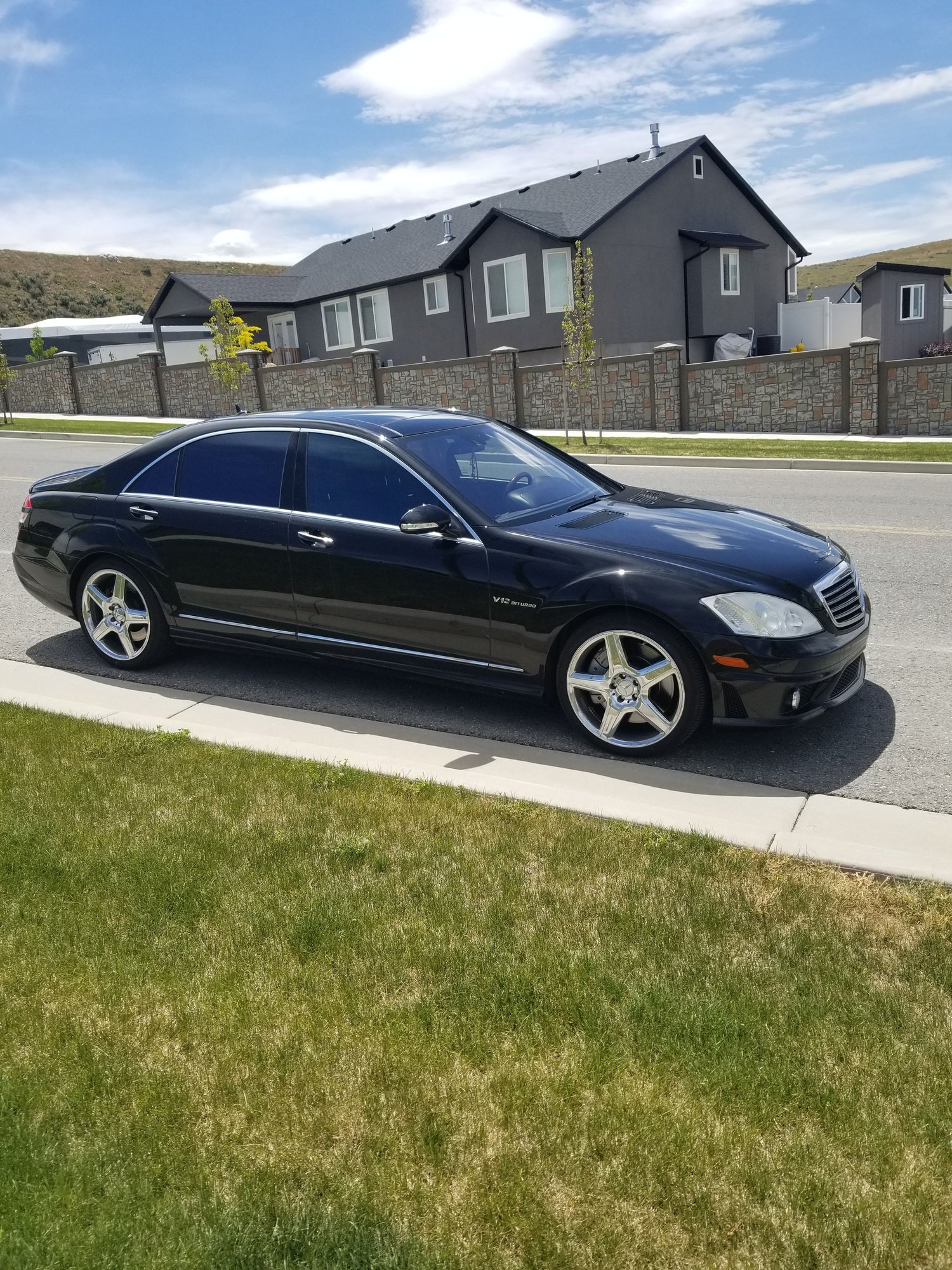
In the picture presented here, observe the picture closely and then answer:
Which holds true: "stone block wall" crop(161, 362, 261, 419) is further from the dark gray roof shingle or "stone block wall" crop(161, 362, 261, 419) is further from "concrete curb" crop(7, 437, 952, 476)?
"concrete curb" crop(7, 437, 952, 476)

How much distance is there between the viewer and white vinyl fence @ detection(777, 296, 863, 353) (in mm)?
40781

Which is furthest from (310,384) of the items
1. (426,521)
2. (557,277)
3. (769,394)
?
(426,521)

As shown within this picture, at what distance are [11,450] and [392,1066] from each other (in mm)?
23498

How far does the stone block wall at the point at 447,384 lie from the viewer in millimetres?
26734

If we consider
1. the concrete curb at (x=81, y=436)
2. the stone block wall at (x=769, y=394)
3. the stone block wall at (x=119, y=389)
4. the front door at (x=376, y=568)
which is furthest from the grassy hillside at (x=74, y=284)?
the front door at (x=376, y=568)

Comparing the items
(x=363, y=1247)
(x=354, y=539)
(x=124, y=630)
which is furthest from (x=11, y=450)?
(x=363, y=1247)

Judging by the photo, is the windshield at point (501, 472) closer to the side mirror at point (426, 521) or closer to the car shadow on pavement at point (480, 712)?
the side mirror at point (426, 521)

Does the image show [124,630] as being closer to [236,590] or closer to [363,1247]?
[236,590]

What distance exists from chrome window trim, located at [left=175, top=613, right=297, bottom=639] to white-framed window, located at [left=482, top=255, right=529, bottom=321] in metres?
30.4

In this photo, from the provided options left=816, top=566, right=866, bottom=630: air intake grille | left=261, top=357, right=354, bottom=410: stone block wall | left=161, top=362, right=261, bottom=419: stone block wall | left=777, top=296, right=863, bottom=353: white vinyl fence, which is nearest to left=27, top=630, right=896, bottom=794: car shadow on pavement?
left=816, top=566, right=866, bottom=630: air intake grille

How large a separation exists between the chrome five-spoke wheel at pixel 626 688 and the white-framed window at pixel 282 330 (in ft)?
135

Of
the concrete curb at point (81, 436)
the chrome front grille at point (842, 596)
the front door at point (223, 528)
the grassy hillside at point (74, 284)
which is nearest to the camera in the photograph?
the chrome front grille at point (842, 596)

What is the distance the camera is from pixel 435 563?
5.73 meters

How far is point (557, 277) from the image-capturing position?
1342 inches
